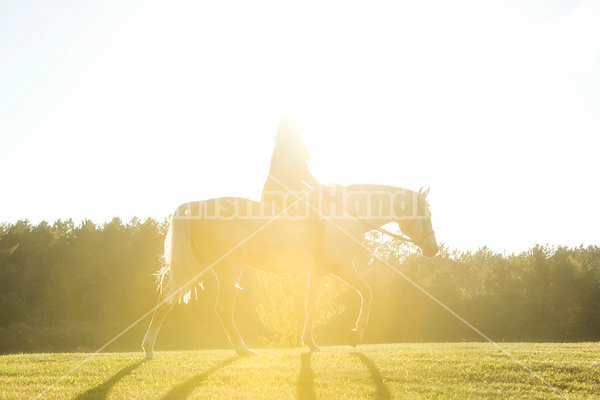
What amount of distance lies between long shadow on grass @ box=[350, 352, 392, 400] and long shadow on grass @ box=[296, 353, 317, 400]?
0.99 meters

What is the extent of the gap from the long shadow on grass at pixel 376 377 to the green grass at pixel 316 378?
0.6 inches

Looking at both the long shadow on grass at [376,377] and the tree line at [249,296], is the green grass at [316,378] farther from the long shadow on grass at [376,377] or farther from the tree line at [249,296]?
the tree line at [249,296]

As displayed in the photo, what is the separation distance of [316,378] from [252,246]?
356 centimetres

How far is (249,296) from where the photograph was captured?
56.7 meters

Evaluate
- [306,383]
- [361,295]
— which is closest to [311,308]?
[361,295]

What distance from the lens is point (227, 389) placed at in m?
6.96

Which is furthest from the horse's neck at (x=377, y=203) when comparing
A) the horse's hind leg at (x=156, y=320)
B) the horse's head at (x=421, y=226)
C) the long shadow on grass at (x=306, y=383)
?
the horse's hind leg at (x=156, y=320)

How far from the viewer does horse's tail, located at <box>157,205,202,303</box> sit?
974 cm

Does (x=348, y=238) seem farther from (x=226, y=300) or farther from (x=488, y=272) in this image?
(x=488, y=272)

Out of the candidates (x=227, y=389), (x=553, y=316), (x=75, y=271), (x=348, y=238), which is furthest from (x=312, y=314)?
(x=75, y=271)

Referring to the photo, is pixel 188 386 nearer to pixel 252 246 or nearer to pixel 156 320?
pixel 156 320

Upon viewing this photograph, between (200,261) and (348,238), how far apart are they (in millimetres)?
3385

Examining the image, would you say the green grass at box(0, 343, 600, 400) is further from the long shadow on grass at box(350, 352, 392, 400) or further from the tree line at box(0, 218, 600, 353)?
the tree line at box(0, 218, 600, 353)

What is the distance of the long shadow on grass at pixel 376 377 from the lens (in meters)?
6.78
